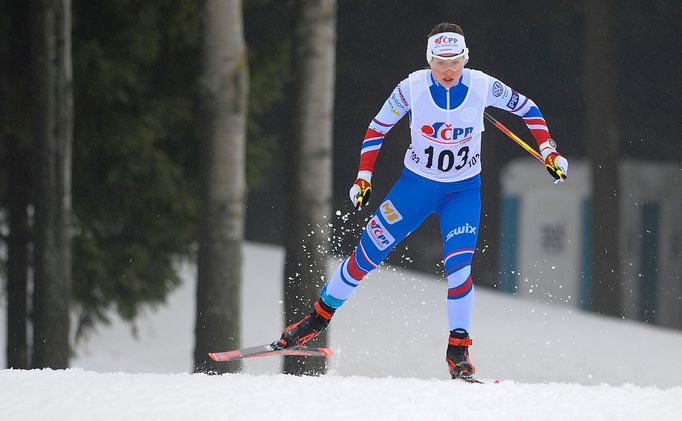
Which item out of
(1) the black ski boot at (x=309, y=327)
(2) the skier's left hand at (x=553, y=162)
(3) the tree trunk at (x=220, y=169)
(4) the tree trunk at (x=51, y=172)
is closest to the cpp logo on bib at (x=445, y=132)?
(2) the skier's left hand at (x=553, y=162)

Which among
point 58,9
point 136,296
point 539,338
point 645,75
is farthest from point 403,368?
point 645,75

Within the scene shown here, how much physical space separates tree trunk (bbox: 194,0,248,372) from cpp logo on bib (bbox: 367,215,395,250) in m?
2.73

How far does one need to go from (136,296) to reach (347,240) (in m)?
4.33

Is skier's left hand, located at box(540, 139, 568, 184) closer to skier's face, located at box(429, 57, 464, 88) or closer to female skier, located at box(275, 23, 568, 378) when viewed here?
female skier, located at box(275, 23, 568, 378)

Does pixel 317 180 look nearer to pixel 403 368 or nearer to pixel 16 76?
pixel 403 368

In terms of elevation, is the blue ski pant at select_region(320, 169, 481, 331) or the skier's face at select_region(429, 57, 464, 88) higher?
the skier's face at select_region(429, 57, 464, 88)

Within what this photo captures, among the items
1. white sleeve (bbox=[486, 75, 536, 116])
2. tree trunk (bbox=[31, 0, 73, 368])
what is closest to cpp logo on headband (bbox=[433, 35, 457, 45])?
white sleeve (bbox=[486, 75, 536, 116])

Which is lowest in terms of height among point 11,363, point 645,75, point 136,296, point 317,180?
point 11,363

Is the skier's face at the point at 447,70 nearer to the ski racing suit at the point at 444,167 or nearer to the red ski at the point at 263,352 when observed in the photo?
the ski racing suit at the point at 444,167

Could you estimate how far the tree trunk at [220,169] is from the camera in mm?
9805

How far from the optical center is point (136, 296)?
12.2 meters

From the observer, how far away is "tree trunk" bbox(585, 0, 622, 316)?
16.7 m

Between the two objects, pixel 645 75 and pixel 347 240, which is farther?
pixel 645 75

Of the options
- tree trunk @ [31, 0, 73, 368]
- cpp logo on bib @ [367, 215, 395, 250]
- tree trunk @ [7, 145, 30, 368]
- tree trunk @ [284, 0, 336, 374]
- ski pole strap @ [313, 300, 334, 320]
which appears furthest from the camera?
tree trunk @ [7, 145, 30, 368]
